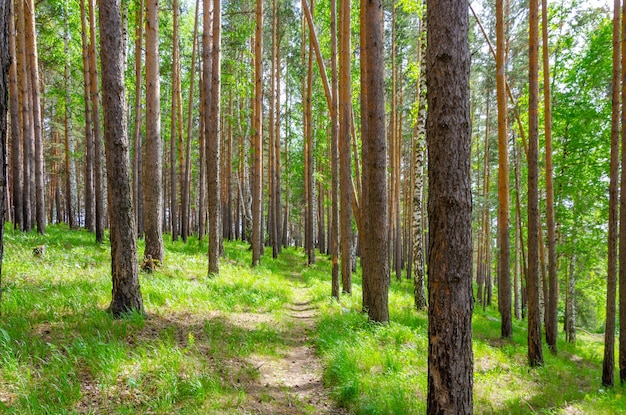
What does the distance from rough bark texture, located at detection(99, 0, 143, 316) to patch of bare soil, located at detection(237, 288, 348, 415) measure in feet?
7.28

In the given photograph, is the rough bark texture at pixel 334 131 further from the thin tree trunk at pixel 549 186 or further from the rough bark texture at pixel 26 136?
the rough bark texture at pixel 26 136

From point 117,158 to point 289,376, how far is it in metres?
3.94

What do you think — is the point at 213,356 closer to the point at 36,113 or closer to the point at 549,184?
the point at 549,184

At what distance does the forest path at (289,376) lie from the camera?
428 centimetres

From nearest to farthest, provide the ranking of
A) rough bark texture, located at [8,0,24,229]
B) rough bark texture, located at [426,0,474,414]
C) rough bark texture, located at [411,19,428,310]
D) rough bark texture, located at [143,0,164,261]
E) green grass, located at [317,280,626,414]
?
1. rough bark texture, located at [426,0,474,414]
2. green grass, located at [317,280,626,414]
3. rough bark texture, located at [143,0,164,261]
4. rough bark texture, located at [411,19,428,310]
5. rough bark texture, located at [8,0,24,229]

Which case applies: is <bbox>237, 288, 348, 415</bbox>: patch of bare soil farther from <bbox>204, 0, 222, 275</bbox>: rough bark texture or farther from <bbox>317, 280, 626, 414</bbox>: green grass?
<bbox>204, 0, 222, 275</bbox>: rough bark texture

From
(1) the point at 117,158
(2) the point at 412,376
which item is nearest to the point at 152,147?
(1) the point at 117,158

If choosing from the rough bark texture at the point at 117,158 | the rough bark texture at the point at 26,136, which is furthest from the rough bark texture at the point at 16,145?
the rough bark texture at the point at 117,158

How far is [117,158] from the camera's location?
17.3 ft

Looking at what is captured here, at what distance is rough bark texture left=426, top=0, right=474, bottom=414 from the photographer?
9.95 feet

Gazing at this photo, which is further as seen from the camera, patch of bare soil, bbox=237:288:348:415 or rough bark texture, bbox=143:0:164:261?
rough bark texture, bbox=143:0:164:261

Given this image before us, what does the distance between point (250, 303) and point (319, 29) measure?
14849mm

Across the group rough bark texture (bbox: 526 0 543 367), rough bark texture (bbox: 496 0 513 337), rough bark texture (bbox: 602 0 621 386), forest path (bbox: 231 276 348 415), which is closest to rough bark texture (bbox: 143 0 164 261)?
forest path (bbox: 231 276 348 415)

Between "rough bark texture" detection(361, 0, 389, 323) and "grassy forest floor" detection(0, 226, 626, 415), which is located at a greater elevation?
"rough bark texture" detection(361, 0, 389, 323)
